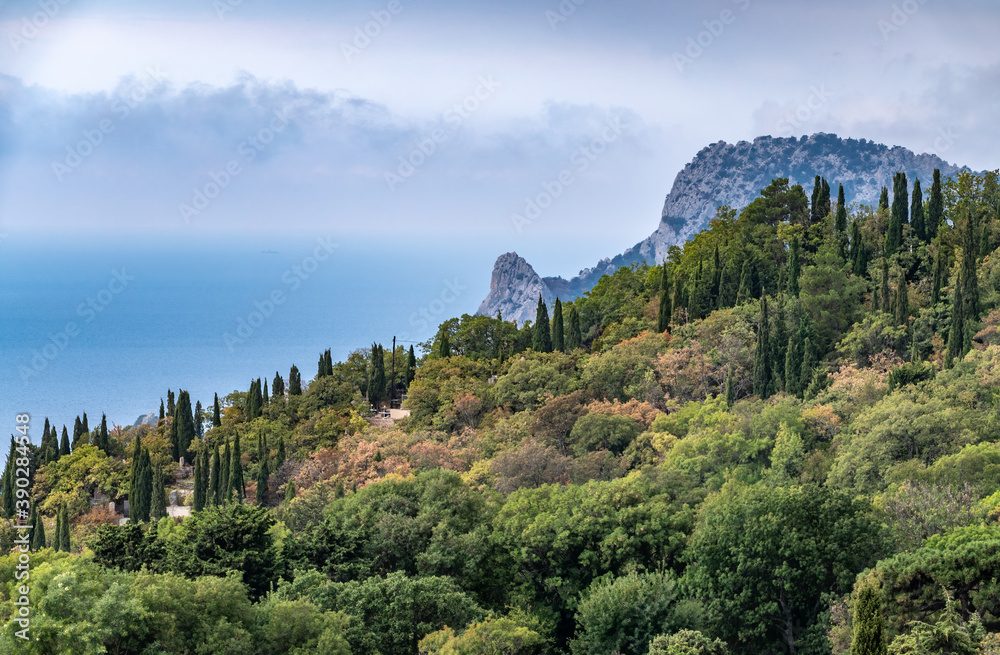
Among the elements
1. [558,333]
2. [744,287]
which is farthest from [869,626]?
[558,333]

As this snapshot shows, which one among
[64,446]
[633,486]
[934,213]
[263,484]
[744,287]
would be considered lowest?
[263,484]

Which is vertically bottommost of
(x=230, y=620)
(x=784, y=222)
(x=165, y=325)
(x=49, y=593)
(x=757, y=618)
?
(x=757, y=618)

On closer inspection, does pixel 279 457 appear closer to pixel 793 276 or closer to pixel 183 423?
pixel 183 423

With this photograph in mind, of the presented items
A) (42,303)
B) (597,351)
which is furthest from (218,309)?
(597,351)

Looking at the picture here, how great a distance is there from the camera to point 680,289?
55531 millimetres

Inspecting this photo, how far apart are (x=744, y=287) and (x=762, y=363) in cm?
1064

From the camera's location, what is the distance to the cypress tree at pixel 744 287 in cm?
5216

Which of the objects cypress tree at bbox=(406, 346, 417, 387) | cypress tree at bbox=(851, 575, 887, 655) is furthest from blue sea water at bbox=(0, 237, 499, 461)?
cypress tree at bbox=(851, 575, 887, 655)

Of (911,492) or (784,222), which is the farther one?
(784,222)

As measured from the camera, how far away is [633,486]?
27.9 m

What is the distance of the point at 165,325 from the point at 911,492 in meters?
153

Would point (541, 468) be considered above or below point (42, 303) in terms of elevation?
below

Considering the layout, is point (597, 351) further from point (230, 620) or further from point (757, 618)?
point (230, 620)

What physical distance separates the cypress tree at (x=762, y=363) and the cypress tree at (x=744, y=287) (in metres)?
8.11
